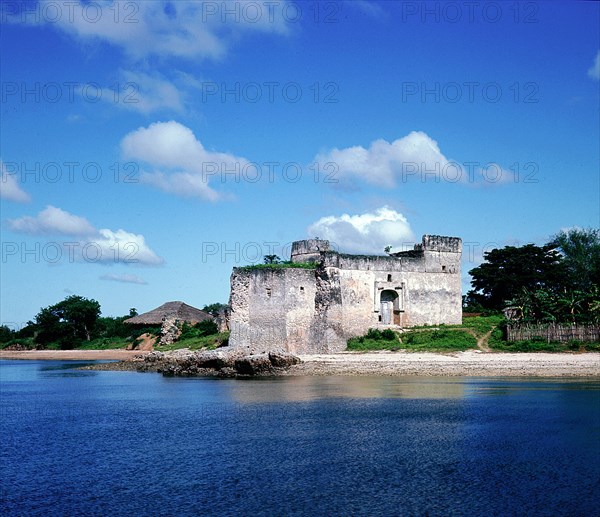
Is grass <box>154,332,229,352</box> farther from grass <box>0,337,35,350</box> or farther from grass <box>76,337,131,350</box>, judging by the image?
grass <box>0,337,35,350</box>

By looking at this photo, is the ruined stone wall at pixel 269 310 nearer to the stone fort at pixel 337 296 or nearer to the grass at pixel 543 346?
the stone fort at pixel 337 296

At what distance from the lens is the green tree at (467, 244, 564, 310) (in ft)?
153

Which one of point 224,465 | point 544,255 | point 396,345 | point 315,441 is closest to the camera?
point 224,465

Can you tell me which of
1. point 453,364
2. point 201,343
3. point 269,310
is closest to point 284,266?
point 269,310

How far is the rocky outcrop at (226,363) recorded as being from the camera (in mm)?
29359

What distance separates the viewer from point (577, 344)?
1057 inches

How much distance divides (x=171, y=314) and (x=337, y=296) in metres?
18.4

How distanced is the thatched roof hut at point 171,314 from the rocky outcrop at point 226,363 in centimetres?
1270

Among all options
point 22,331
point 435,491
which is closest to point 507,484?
point 435,491

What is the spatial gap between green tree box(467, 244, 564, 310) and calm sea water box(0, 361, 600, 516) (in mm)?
24145

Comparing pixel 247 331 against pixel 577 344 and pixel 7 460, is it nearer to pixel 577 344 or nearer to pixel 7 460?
pixel 577 344

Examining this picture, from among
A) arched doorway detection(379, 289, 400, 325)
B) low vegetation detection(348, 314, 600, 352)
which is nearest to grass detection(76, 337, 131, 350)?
arched doorway detection(379, 289, 400, 325)

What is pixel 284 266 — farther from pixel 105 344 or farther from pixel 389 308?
pixel 105 344

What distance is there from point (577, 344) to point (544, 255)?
72.2ft
